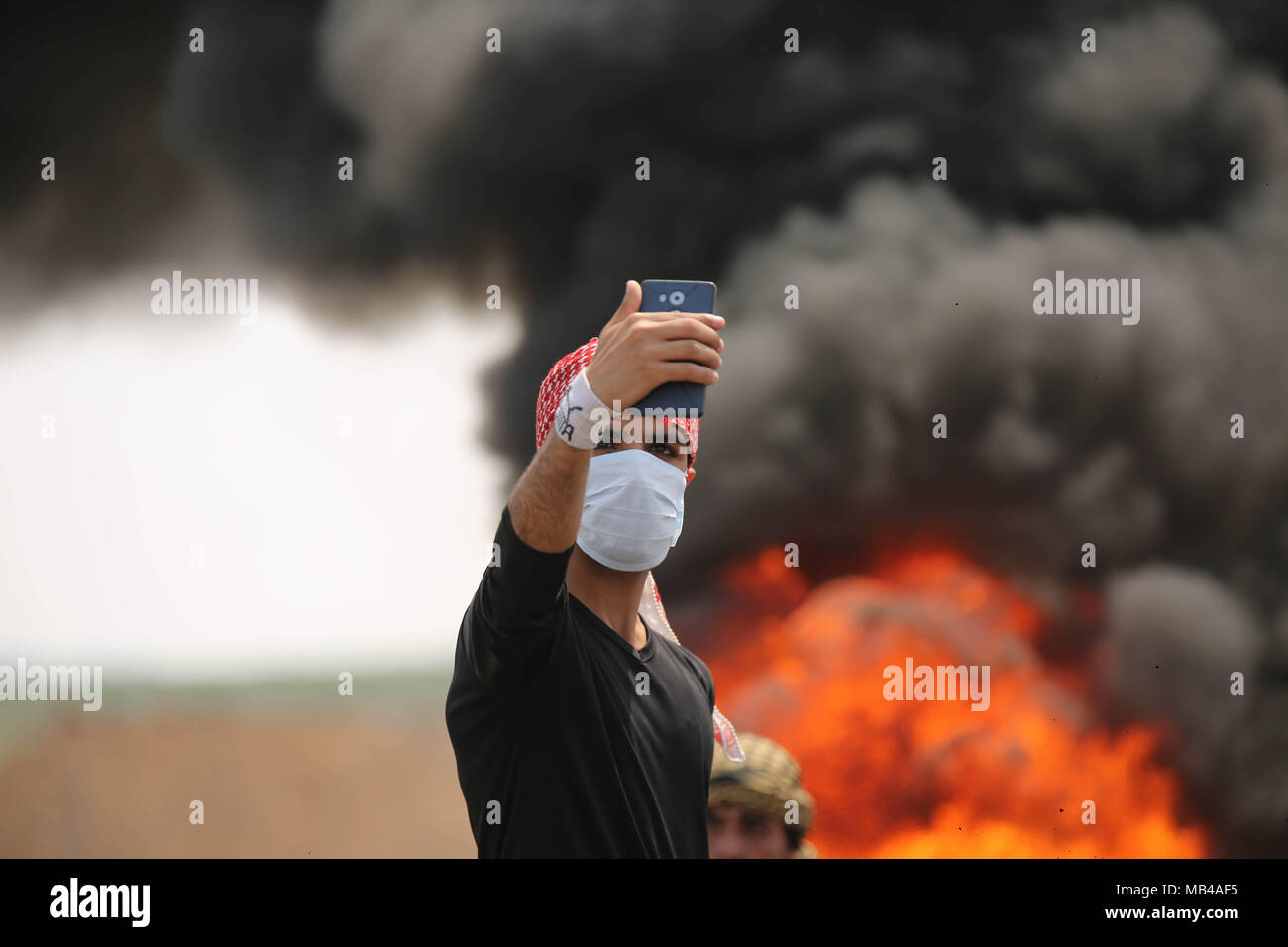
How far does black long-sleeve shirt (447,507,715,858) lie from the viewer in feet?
6.93

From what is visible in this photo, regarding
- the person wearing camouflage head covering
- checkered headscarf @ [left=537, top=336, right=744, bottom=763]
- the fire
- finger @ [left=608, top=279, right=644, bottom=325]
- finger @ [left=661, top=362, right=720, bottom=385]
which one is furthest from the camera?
the fire

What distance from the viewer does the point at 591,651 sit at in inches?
97.6

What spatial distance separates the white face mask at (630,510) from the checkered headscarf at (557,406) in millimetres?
134

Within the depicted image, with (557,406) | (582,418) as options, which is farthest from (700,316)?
(557,406)

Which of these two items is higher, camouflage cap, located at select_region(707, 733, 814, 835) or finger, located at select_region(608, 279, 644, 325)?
finger, located at select_region(608, 279, 644, 325)

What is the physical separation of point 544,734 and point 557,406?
0.87m

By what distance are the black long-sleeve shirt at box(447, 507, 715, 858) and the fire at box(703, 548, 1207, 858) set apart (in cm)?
587

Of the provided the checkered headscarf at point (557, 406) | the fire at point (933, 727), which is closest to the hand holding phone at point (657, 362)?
the checkered headscarf at point (557, 406)

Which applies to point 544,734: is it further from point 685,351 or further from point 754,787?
point 754,787

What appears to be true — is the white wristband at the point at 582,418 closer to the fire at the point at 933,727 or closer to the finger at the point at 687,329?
the finger at the point at 687,329

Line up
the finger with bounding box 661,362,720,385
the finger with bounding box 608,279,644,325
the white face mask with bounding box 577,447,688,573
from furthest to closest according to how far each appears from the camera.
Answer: the white face mask with bounding box 577,447,688,573 < the finger with bounding box 608,279,644,325 < the finger with bounding box 661,362,720,385

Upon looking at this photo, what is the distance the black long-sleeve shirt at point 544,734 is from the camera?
2.11 meters

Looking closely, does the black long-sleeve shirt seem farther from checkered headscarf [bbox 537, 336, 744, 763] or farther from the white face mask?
checkered headscarf [bbox 537, 336, 744, 763]

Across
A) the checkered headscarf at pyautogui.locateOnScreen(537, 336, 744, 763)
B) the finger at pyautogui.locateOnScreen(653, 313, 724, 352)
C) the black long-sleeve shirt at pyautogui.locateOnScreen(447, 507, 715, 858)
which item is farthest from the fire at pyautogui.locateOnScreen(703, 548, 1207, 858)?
the finger at pyautogui.locateOnScreen(653, 313, 724, 352)
